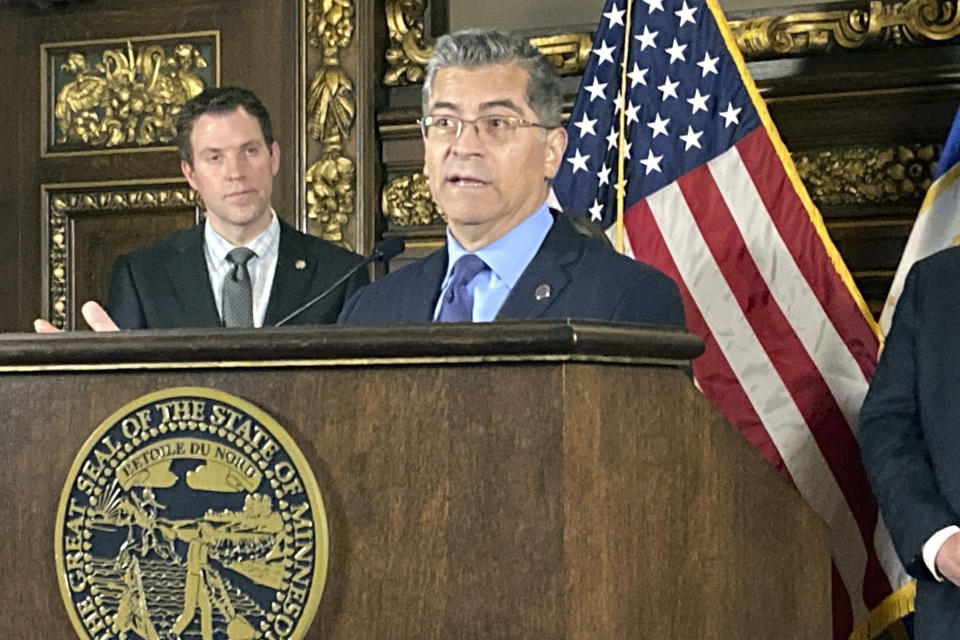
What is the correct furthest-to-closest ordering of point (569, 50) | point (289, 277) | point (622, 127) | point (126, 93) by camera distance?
point (126, 93), point (569, 50), point (622, 127), point (289, 277)

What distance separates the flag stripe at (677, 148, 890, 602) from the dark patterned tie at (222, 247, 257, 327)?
994 mm

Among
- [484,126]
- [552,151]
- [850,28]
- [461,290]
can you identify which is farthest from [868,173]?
[461,290]

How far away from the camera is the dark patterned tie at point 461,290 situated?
7.45 ft

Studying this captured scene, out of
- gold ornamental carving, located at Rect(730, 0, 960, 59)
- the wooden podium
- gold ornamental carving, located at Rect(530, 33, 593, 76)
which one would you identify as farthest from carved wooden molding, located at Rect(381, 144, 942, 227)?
the wooden podium

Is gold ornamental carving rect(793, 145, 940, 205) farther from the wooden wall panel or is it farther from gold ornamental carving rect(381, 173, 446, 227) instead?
the wooden wall panel

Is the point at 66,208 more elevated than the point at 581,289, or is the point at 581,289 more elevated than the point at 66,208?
the point at 66,208

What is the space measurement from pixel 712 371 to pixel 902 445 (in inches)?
29.1

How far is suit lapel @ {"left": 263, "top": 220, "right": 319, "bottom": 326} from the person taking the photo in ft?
10.5

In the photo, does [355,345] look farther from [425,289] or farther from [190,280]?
[190,280]

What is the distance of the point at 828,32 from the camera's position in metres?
3.73

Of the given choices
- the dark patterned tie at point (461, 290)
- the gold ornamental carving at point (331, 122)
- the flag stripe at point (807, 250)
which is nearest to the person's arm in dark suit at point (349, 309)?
the dark patterned tie at point (461, 290)

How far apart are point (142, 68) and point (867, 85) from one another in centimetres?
210

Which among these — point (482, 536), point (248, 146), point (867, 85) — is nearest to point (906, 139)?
Result: point (867, 85)

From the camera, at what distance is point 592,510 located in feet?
5.00
